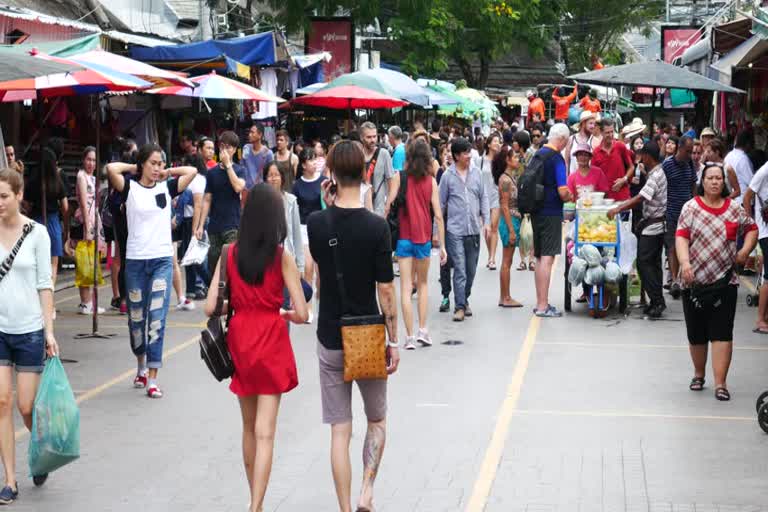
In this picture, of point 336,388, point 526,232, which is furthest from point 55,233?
point 336,388

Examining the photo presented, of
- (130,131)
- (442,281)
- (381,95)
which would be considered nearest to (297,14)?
(381,95)

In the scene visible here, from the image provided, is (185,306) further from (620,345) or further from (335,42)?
(335,42)

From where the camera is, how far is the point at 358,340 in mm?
6465

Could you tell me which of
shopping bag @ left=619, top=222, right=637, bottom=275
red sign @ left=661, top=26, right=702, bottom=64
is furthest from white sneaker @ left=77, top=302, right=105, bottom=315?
red sign @ left=661, top=26, right=702, bottom=64

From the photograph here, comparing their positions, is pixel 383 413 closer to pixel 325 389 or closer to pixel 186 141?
pixel 325 389

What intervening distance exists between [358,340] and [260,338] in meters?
0.51

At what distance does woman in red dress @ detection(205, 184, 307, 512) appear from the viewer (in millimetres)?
6504

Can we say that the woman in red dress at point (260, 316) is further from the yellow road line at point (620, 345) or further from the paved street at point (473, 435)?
the yellow road line at point (620, 345)

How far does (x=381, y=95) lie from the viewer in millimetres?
22281

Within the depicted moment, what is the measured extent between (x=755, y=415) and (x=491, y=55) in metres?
40.3

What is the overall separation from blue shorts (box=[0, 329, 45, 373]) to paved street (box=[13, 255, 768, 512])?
74 cm

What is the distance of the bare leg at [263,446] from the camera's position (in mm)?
6391

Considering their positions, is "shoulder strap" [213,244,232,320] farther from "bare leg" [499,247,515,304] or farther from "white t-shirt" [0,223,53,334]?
"bare leg" [499,247,515,304]

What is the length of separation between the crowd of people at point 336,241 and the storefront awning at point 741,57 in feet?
3.50
